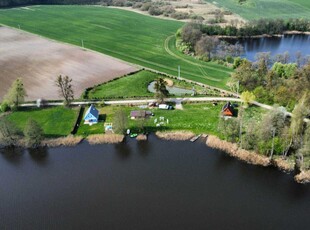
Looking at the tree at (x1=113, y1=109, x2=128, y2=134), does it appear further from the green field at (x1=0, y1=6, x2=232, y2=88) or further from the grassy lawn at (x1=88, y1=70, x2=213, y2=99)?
the green field at (x1=0, y1=6, x2=232, y2=88)

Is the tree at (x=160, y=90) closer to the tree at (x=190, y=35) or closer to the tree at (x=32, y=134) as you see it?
the tree at (x=32, y=134)

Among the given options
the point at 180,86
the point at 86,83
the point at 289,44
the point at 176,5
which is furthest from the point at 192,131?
the point at 176,5

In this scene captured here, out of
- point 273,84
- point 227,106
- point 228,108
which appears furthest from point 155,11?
point 228,108

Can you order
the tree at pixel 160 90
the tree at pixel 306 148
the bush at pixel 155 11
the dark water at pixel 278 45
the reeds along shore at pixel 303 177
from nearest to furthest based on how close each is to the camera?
1. the reeds along shore at pixel 303 177
2. the tree at pixel 306 148
3. the tree at pixel 160 90
4. the dark water at pixel 278 45
5. the bush at pixel 155 11

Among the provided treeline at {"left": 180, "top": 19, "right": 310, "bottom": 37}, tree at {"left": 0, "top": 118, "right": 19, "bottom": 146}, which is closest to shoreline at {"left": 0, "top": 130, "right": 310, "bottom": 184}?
tree at {"left": 0, "top": 118, "right": 19, "bottom": 146}

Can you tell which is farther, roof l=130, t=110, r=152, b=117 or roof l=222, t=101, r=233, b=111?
roof l=130, t=110, r=152, b=117

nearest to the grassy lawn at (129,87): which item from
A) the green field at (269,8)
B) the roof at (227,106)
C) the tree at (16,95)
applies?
the roof at (227,106)
